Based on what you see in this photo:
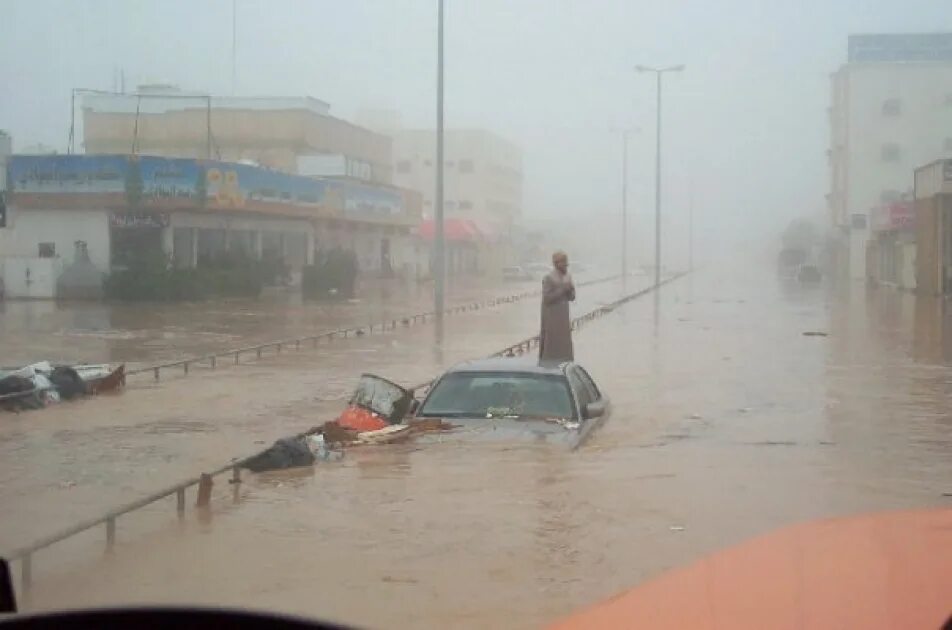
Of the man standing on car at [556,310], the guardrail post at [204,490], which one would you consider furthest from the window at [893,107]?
the guardrail post at [204,490]

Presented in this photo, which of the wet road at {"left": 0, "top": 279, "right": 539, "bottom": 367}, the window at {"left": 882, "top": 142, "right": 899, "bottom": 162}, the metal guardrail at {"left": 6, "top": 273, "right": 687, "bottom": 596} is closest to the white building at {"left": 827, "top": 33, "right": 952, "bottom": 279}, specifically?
the window at {"left": 882, "top": 142, "right": 899, "bottom": 162}

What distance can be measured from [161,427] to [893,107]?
3080 inches

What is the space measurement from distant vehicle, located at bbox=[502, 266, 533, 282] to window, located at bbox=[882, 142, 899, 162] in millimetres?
22967

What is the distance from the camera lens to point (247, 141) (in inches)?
2844

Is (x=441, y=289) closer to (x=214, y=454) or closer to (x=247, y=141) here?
(x=214, y=454)

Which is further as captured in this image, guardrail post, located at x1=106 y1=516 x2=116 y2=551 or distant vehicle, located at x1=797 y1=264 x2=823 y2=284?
distant vehicle, located at x1=797 y1=264 x2=823 y2=284

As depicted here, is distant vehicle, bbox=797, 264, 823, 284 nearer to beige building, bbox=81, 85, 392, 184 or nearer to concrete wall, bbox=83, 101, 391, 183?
beige building, bbox=81, 85, 392, 184

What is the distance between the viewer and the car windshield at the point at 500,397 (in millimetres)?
13039

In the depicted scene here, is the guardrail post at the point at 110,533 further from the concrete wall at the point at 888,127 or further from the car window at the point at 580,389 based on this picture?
the concrete wall at the point at 888,127

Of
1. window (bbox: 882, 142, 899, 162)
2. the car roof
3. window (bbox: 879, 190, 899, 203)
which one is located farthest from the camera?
window (bbox: 879, 190, 899, 203)

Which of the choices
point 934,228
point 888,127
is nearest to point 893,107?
point 888,127

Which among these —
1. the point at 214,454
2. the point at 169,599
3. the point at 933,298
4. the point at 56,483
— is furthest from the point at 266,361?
the point at 933,298

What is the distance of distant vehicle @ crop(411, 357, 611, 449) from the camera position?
42.2ft

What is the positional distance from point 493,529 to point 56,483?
4420mm
